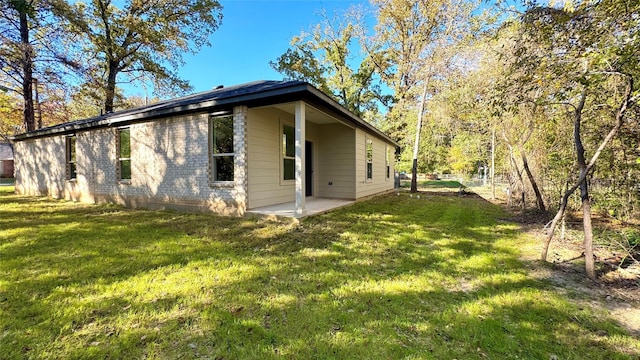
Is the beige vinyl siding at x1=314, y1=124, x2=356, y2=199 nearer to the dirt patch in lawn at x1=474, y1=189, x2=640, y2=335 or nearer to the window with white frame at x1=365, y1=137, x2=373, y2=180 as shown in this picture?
the window with white frame at x1=365, y1=137, x2=373, y2=180

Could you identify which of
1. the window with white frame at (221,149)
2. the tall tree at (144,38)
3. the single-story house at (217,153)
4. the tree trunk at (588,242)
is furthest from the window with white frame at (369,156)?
the tall tree at (144,38)

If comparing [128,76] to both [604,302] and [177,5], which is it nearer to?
[177,5]

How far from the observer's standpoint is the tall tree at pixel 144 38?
1523 centimetres

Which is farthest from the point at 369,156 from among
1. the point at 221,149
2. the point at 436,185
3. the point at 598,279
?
the point at 436,185

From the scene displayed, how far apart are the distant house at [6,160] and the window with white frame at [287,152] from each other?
41.2m

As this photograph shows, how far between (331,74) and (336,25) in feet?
12.3

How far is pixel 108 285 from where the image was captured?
288 cm

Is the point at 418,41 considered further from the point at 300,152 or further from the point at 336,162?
the point at 300,152

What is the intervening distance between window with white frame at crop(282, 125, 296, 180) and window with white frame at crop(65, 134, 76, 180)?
8.09 m

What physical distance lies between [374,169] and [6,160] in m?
43.8

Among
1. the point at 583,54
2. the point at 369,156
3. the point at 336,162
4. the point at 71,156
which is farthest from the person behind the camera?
Result: the point at 369,156

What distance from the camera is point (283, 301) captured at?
102 inches

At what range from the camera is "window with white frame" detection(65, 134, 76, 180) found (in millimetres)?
9867

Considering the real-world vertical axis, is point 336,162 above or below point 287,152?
below
